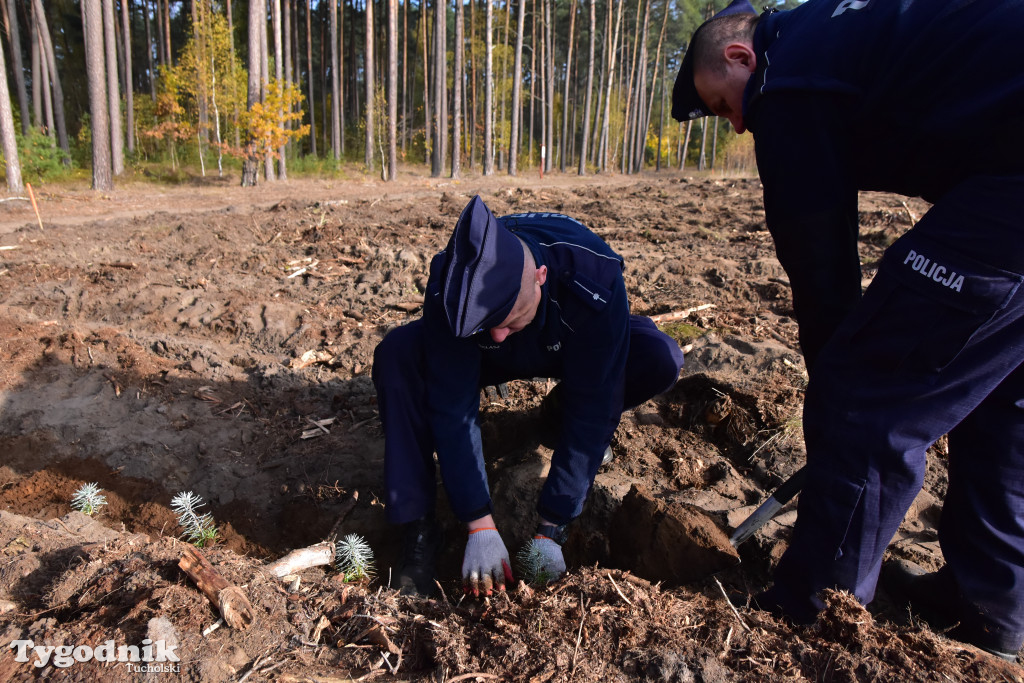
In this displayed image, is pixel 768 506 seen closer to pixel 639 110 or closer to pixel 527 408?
pixel 527 408

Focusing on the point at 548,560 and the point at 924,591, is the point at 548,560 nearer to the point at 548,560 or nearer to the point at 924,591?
the point at 548,560

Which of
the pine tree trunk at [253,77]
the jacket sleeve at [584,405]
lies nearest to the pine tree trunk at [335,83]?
the pine tree trunk at [253,77]

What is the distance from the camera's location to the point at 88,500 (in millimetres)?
2566

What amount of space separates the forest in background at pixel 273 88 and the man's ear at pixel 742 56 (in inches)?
570

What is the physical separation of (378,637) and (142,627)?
0.59m

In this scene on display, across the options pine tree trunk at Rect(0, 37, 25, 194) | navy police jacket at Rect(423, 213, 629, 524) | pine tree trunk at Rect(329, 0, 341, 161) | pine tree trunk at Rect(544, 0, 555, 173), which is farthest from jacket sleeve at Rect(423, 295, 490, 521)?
pine tree trunk at Rect(544, 0, 555, 173)

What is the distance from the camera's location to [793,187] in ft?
5.34

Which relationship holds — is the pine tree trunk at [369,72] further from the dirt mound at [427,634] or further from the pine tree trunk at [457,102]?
the dirt mound at [427,634]

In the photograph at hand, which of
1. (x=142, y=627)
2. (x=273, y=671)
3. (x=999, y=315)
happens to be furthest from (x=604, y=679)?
(x=999, y=315)

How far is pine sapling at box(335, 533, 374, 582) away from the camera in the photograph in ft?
7.19

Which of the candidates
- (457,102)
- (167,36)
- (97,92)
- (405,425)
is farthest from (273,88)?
(405,425)

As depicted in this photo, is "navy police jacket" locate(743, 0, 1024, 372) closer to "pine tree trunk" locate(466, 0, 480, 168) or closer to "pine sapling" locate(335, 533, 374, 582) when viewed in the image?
"pine sapling" locate(335, 533, 374, 582)

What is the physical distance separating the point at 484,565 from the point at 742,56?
1.84m

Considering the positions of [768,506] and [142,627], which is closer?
[142,627]
